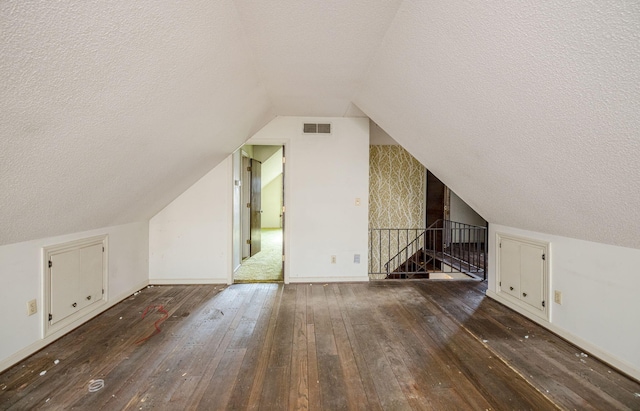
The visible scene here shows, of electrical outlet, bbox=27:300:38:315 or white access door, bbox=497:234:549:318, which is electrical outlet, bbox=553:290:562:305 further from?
electrical outlet, bbox=27:300:38:315

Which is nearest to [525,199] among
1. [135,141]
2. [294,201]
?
[294,201]

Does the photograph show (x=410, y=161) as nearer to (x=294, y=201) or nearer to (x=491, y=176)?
(x=294, y=201)

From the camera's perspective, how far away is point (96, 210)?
2.53 m

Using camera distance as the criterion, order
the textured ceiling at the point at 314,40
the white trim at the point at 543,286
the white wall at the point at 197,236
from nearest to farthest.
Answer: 1. the textured ceiling at the point at 314,40
2. the white trim at the point at 543,286
3. the white wall at the point at 197,236

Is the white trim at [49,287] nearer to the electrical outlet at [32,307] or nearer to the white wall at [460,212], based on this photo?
the electrical outlet at [32,307]

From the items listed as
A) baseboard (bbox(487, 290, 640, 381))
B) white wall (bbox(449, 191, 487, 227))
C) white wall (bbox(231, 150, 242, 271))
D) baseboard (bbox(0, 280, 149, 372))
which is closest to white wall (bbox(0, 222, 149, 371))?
baseboard (bbox(0, 280, 149, 372))

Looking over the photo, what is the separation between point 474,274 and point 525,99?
3533 mm

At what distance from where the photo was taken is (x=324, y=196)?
4.05 meters

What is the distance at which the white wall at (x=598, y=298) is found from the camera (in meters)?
1.97

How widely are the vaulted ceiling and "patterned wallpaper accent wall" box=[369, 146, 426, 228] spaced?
3018mm

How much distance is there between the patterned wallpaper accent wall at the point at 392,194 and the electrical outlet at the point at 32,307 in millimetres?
4948

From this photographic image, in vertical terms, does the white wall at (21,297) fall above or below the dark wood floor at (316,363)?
above

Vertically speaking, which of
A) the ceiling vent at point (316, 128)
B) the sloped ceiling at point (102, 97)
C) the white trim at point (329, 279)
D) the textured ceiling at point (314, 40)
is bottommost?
the white trim at point (329, 279)

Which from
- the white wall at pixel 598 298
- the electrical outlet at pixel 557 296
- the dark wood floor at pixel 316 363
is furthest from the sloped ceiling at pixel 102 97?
the electrical outlet at pixel 557 296
